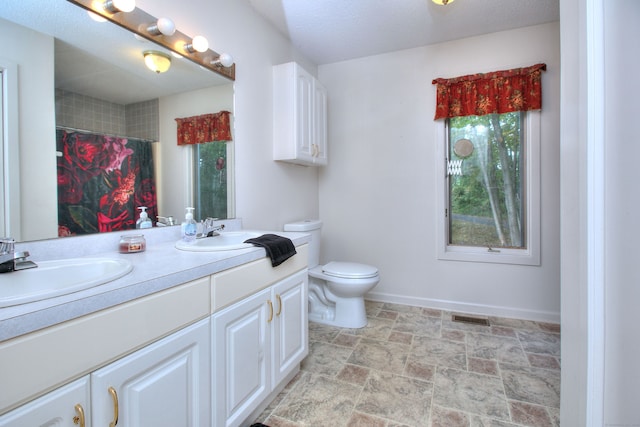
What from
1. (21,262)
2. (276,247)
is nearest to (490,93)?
(276,247)

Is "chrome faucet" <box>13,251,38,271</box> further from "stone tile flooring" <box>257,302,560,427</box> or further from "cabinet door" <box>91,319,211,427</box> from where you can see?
"stone tile flooring" <box>257,302,560,427</box>

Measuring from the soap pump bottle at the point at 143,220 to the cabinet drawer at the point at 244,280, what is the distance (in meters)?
0.60

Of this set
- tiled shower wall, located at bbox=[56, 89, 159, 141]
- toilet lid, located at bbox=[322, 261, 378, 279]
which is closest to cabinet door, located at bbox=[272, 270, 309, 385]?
toilet lid, located at bbox=[322, 261, 378, 279]

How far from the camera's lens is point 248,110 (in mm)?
2148

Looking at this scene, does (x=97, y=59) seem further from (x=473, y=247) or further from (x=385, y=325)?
(x=473, y=247)

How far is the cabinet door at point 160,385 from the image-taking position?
2.57 feet

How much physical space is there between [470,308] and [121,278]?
A: 2748mm

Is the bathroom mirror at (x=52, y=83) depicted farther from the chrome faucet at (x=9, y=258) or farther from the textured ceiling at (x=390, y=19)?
the textured ceiling at (x=390, y=19)

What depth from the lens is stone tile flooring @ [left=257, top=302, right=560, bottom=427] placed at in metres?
1.46

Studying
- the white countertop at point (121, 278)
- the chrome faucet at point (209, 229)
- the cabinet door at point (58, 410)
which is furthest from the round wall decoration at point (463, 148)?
the cabinet door at point (58, 410)

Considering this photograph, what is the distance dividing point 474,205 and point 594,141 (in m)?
2.11

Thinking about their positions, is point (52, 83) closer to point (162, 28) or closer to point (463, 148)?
point (162, 28)

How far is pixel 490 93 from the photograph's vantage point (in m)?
2.54

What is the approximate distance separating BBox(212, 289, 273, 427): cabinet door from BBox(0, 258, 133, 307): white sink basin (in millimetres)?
399
